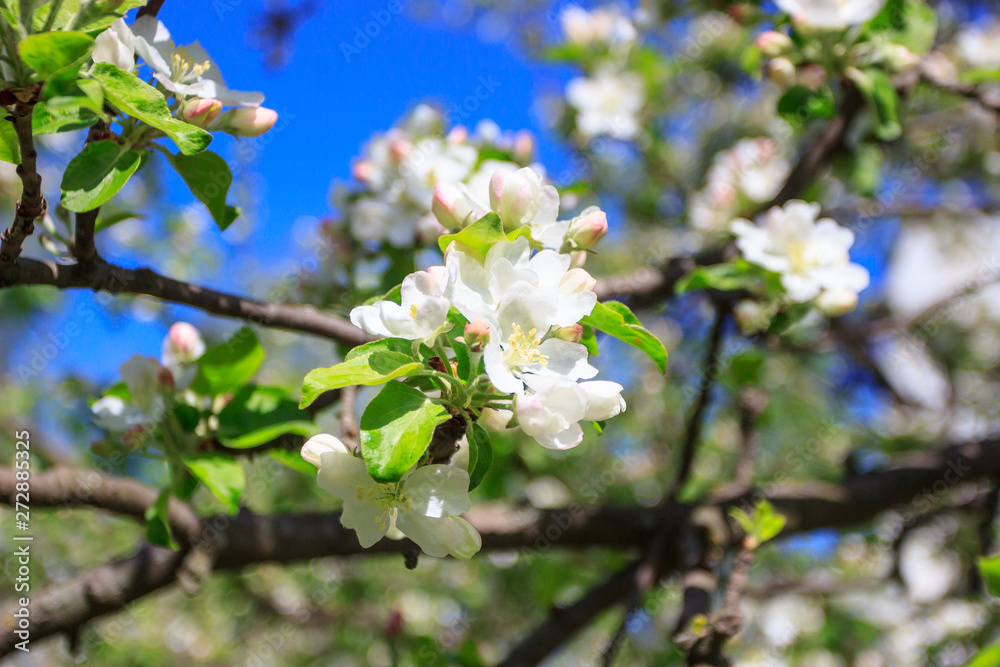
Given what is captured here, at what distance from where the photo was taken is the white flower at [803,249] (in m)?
1.33

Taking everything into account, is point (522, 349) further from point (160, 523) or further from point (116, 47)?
point (160, 523)

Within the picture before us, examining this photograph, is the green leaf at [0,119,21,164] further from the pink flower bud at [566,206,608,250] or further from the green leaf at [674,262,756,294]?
the green leaf at [674,262,756,294]

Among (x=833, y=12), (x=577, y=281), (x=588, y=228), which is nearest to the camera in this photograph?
(x=577, y=281)

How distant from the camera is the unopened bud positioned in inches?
60.7

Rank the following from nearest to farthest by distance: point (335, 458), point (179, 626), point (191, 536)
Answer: point (335, 458) → point (191, 536) → point (179, 626)

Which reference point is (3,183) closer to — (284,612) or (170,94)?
(284,612)

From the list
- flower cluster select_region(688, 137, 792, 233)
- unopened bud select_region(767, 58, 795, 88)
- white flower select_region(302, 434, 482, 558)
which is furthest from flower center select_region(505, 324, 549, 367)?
flower cluster select_region(688, 137, 792, 233)

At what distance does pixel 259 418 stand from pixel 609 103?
1962 mm

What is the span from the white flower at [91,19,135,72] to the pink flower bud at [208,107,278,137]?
127 millimetres

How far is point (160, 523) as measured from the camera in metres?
1.15

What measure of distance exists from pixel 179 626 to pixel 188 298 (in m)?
3.88

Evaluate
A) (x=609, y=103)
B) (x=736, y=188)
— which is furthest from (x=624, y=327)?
(x=609, y=103)

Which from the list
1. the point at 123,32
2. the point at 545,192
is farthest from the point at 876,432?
the point at 123,32

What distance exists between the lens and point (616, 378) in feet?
11.0
